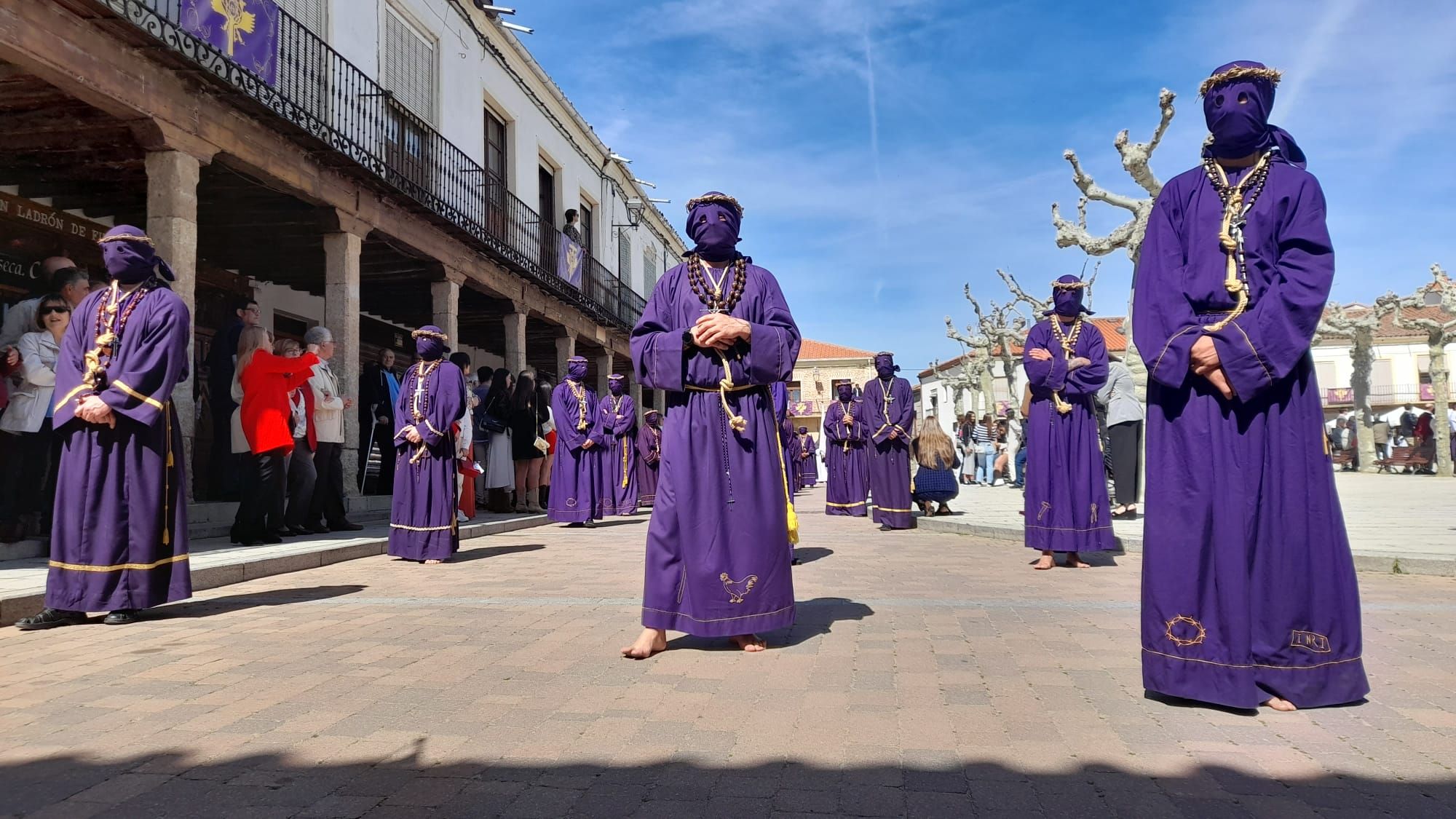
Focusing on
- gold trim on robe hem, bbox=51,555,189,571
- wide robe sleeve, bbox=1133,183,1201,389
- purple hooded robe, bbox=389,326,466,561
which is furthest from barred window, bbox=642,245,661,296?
wide robe sleeve, bbox=1133,183,1201,389

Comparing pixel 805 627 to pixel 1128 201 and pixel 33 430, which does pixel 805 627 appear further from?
pixel 1128 201

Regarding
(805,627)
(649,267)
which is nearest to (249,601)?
(805,627)

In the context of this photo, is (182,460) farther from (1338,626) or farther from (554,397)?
(554,397)

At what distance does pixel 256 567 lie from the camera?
6801 mm

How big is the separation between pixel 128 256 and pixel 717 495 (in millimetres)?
3688

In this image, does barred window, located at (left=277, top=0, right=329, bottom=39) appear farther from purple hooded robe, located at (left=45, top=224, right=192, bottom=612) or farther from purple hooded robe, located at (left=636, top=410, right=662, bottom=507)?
purple hooded robe, located at (left=45, top=224, right=192, bottom=612)

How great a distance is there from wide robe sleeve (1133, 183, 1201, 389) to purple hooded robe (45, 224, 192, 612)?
4922 millimetres

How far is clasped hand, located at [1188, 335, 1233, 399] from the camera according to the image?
3.11 meters

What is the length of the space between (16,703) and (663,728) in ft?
7.99

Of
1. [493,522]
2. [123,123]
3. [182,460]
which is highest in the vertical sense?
[123,123]

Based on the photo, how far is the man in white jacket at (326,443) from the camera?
9250mm

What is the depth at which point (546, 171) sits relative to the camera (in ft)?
77.3

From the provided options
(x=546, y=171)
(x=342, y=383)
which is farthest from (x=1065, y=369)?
(x=546, y=171)

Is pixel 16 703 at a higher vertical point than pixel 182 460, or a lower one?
lower
